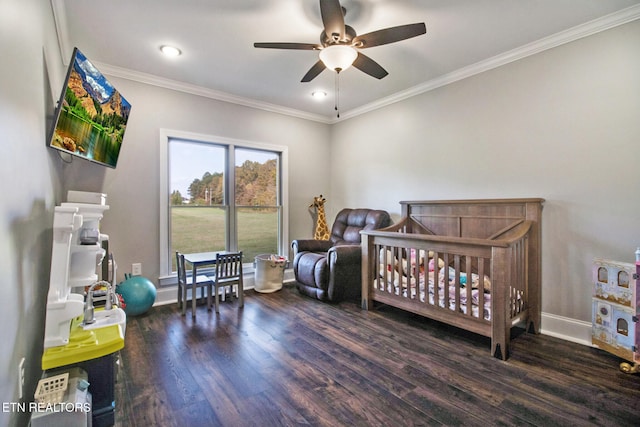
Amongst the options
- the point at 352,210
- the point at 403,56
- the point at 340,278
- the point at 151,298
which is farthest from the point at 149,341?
the point at 403,56

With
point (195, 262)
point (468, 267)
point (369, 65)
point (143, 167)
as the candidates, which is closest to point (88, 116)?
point (143, 167)

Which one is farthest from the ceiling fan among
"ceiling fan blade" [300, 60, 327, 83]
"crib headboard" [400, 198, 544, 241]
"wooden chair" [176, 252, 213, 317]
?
"wooden chair" [176, 252, 213, 317]

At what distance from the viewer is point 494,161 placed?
3.08m

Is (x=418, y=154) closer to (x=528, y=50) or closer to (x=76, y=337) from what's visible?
(x=528, y=50)

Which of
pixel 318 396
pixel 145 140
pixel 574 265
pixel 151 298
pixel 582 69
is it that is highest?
pixel 582 69

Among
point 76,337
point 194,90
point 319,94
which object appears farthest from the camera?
point 319,94

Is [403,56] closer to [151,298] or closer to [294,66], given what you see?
[294,66]

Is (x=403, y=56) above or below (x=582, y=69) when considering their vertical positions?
above

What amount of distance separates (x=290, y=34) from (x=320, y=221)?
2.76 m

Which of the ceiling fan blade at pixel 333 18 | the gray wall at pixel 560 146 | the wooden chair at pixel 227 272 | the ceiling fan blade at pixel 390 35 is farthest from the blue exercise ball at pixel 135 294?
the gray wall at pixel 560 146

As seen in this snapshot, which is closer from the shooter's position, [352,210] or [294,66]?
[294,66]

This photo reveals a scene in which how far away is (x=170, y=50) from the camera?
2832 millimetres

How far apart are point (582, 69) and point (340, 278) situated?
2.98 meters

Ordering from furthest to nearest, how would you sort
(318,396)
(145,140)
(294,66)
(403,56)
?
(145,140) < (294,66) < (403,56) < (318,396)
